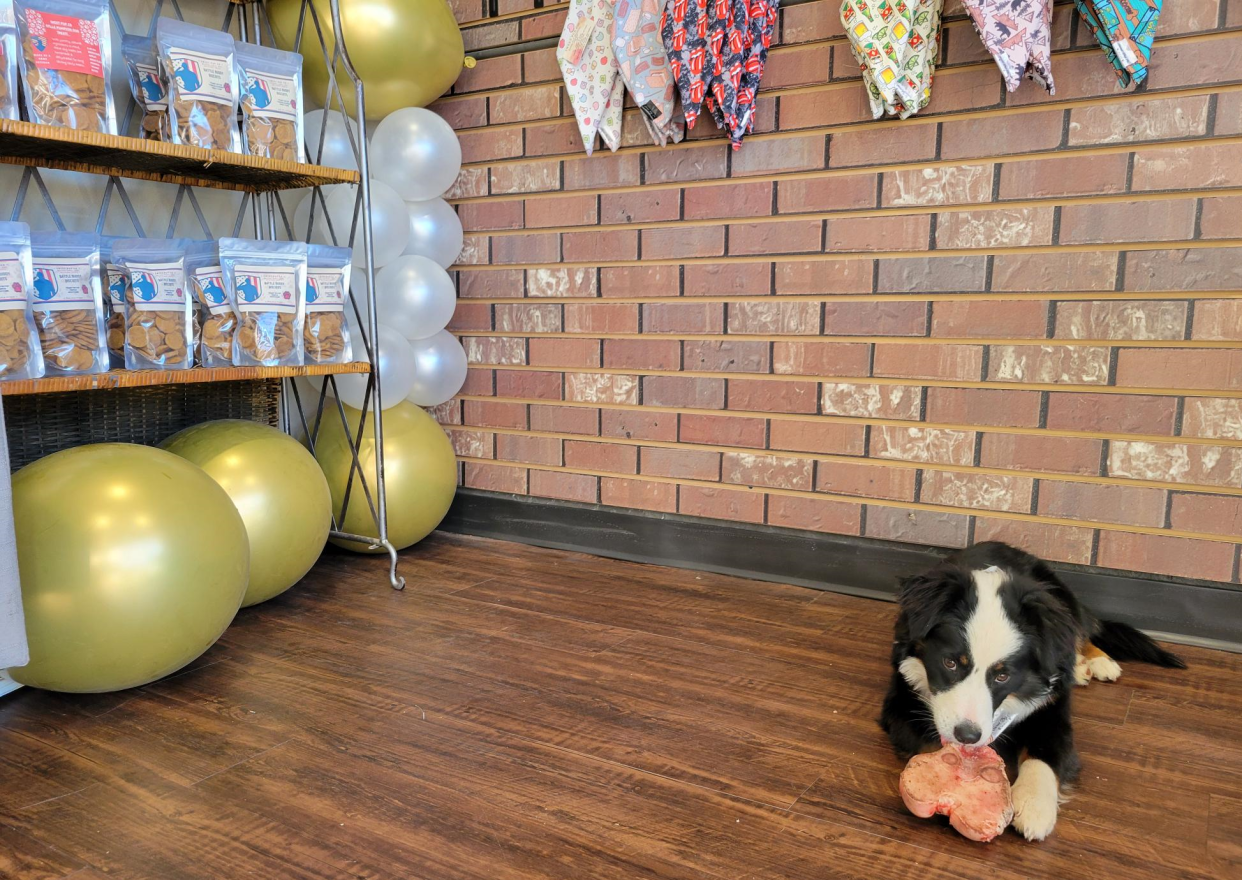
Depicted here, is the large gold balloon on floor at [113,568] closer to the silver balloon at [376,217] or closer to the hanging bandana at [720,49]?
the silver balloon at [376,217]

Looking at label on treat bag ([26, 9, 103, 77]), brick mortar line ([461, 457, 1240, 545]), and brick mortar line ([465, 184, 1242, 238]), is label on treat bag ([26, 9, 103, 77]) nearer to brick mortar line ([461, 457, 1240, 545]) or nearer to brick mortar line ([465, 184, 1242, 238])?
brick mortar line ([465, 184, 1242, 238])

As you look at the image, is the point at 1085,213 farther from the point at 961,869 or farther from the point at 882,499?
the point at 961,869

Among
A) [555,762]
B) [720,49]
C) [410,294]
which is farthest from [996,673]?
[410,294]

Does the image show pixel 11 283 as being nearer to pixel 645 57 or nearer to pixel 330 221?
pixel 330 221

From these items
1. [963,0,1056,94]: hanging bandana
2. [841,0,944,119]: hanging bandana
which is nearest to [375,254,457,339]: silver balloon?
[841,0,944,119]: hanging bandana

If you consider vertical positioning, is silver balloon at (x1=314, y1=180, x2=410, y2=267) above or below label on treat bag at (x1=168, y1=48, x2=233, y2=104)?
below

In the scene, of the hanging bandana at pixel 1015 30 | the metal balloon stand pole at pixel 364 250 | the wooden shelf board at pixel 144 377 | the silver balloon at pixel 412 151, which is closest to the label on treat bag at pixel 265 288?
the wooden shelf board at pixel 144 377

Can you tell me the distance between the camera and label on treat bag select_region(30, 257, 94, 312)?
5.34 ft

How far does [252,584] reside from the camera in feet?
6.56

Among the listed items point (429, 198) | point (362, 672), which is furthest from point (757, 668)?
point (429, 198)

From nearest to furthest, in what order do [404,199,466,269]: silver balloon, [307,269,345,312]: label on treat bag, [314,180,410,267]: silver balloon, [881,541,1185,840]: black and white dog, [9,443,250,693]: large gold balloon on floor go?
[881,541,1185,840]: black and white dog
[9,443,250,693]: large gold balloon on floor
[307,269,345,312]: label on treat bag
[314,180,410,267]: silver balloon
[404,199,466,269]: silver balloon

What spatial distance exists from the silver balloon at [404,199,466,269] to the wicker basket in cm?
59

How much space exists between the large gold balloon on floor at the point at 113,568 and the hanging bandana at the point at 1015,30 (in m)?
1.86

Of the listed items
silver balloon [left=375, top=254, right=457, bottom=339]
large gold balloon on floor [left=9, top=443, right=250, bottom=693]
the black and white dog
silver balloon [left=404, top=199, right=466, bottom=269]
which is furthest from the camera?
silver balloon [left=404, top=199, right=466, bottom=269]
